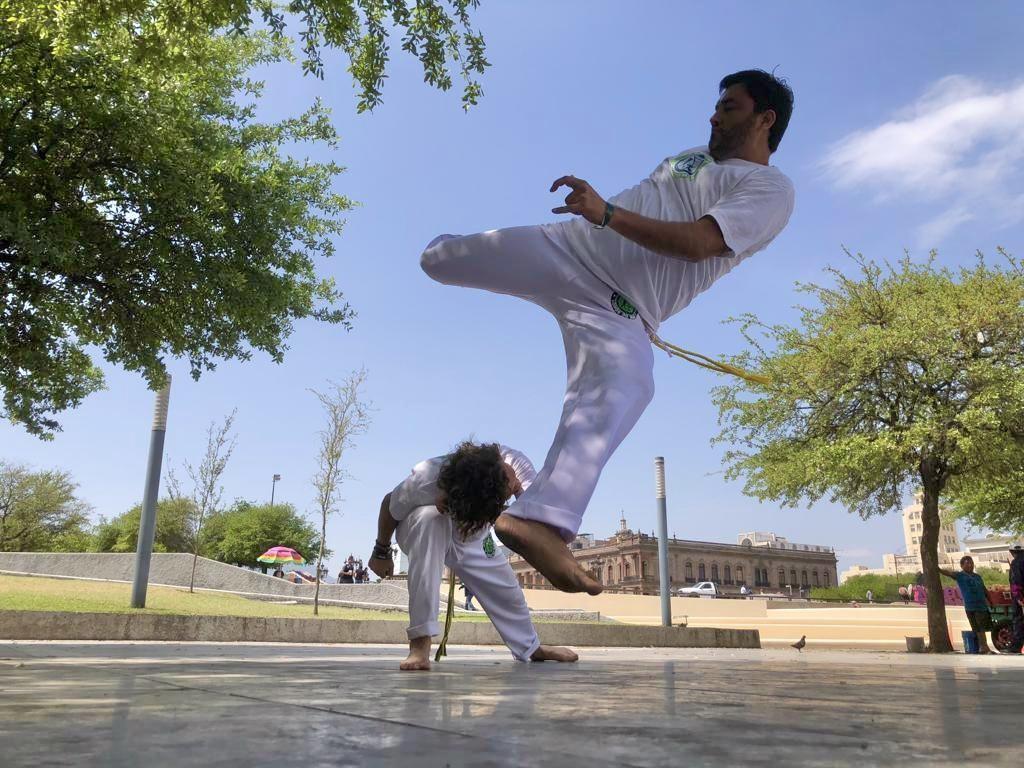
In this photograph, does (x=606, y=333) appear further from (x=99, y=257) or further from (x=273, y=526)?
(x=273, y=526)

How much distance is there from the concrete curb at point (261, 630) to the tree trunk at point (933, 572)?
16.3 feet

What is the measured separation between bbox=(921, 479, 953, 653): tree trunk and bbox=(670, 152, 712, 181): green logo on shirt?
1421 centimetres

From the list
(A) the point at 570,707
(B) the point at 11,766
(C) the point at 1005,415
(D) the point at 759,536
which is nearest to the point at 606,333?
(A) the point at 570,707

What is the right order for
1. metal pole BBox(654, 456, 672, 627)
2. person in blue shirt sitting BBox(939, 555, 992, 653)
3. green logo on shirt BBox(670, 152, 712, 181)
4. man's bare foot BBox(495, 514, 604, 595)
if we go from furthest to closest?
metal pole BBox(654, 456, 672, 627)
person in blue shirt sitting BBox(939, 555, 992, 653)
green logo on shirt BBox(670, 152, 712, 181)
man's bare foot BBox(495, 514, 604, 595)

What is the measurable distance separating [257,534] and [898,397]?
4994 cm

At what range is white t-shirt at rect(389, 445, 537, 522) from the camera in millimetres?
3970

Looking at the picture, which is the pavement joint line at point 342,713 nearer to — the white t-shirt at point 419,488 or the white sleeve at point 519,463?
the white t-shirt at point 419,488

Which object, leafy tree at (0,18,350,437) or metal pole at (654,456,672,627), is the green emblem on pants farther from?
metal pole at (654,456,672,627)

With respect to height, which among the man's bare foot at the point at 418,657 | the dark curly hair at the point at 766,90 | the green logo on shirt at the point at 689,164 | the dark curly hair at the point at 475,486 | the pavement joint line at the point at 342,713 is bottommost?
the man's bare foot at the point at 418,657

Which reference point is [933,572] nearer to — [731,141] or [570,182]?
[731,141]

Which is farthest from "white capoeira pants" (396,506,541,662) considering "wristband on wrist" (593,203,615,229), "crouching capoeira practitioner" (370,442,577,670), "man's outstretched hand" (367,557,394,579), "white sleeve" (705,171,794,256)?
"white sleeve" (705,171,794,256)

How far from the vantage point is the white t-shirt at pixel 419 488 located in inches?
156

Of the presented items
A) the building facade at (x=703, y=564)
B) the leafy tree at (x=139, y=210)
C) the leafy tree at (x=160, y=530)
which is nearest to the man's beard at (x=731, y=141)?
the leafy tree at (x=139, y=210)

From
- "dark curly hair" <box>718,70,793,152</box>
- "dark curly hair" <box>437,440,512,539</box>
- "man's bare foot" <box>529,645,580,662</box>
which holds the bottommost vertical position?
"man's bare foot" <box>529,645,580,662</box>
